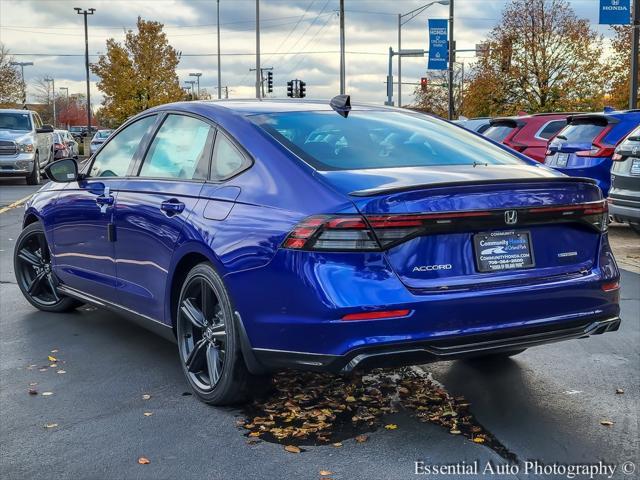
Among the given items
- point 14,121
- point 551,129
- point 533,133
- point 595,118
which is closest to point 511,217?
point 595,118

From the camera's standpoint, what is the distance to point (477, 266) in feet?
12.4

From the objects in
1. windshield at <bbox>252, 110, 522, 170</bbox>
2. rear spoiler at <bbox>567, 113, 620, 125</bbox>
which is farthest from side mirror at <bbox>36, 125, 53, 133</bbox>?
windshield at <bbox>252, 110, 522, 170</bbox>

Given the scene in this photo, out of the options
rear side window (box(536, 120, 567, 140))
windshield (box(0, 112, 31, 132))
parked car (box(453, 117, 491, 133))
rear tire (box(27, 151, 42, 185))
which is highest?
windshield (box(0, 112, 31, 132))

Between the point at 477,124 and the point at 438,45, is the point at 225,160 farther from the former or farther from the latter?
the point at 438,45

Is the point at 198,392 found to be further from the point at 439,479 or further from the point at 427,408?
the point at 439,479

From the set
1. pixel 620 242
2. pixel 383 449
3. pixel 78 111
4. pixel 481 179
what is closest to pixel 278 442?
pixel 383 449

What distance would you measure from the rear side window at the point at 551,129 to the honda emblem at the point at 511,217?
40.8 feet

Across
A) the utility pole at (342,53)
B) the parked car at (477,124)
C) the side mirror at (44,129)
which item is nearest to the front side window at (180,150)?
the parked car at (477,124)

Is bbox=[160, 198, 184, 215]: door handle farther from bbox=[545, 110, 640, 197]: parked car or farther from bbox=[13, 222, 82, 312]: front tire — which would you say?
bbox=[545, 110, 640, 197]: parked car

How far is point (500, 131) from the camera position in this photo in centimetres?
1656

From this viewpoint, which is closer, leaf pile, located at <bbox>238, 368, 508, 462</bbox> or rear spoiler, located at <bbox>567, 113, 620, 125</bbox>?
leaf pile, located at <bbox>238, 368, 508, 462</bbox>

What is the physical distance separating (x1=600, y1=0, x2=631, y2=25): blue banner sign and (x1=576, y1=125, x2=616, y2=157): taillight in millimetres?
8537

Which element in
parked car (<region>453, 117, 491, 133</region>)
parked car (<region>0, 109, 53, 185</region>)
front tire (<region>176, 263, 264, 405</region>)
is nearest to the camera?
front tire (<region>176, 263, 264, 405</region>)

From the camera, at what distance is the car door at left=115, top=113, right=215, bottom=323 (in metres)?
4.63
